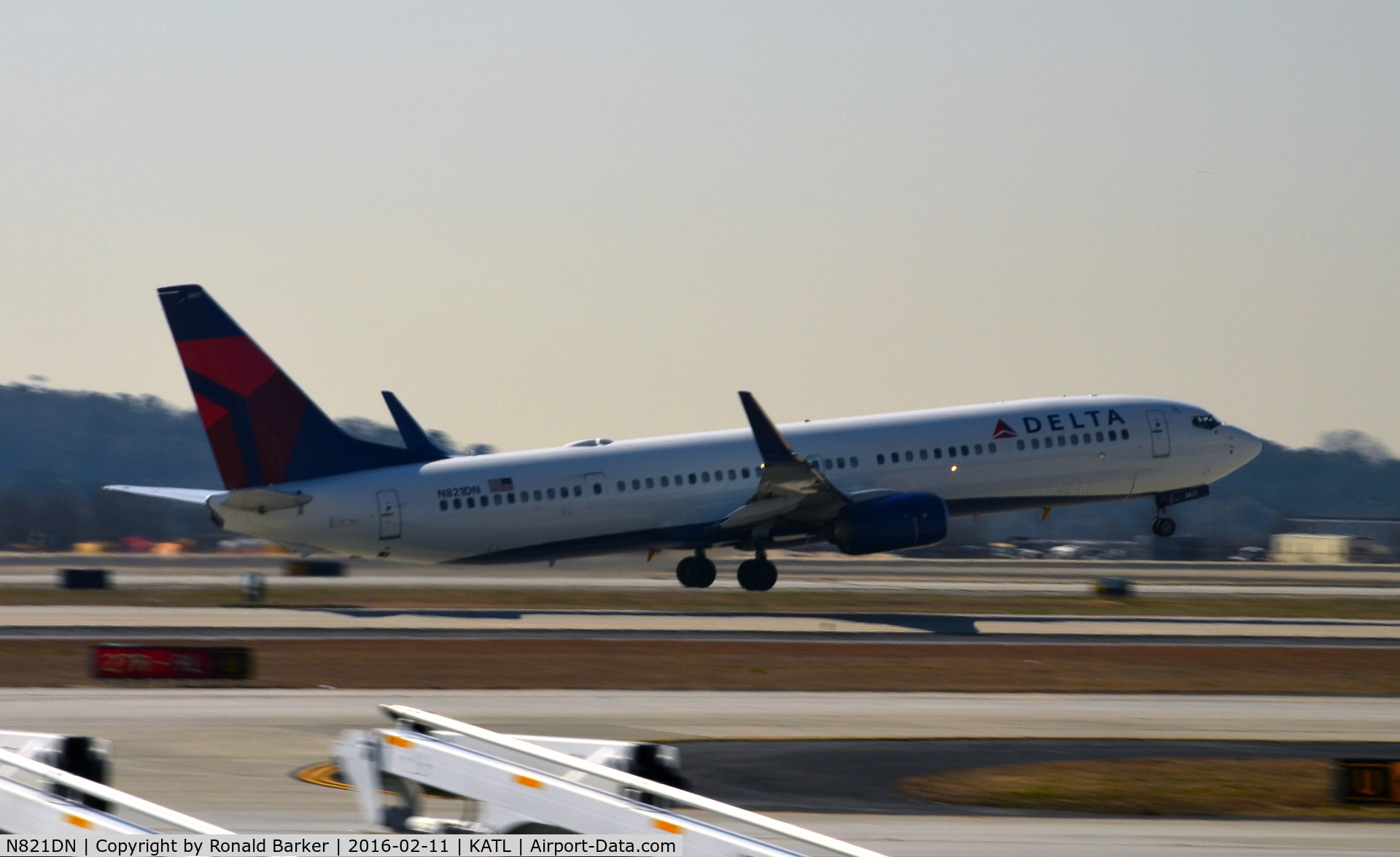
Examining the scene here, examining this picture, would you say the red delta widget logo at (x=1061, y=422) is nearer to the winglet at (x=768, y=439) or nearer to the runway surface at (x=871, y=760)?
the winglet at (x=768, y=439)

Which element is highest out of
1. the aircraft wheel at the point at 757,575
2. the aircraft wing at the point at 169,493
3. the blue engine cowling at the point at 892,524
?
the aircraft wing at the point at 169,493

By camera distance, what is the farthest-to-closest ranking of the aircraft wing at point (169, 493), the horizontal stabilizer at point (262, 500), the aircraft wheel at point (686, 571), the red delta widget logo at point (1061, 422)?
the aircraft wheel at point (686, 571)
the red delta widget logo at point (1061, 422)
the aircraft wing at point (169, 493)
the horizontal stabilizer at point (262, 500)

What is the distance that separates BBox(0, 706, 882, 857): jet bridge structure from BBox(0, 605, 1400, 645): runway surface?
2891 cm

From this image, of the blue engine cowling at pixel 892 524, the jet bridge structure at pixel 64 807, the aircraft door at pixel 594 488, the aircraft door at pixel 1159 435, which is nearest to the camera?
the jet bridge structure at pixel 64 807

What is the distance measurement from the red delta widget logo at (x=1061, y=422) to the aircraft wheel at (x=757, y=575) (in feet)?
28.5

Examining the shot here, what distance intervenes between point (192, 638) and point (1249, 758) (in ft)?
82.8

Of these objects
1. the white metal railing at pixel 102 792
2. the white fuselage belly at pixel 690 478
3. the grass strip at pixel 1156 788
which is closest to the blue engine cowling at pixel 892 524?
the white fuselage belly at pixel 690 478

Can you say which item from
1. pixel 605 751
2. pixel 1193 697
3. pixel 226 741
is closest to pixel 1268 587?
pixel 1193 697

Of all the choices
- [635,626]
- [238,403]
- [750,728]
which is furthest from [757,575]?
[750,728]

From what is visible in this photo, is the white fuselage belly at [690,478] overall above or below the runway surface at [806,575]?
above

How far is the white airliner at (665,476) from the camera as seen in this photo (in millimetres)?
48781

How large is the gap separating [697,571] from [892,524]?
25.0ft

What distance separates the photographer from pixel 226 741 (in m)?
24.0

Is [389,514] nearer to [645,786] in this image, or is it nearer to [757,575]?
[757,575]
